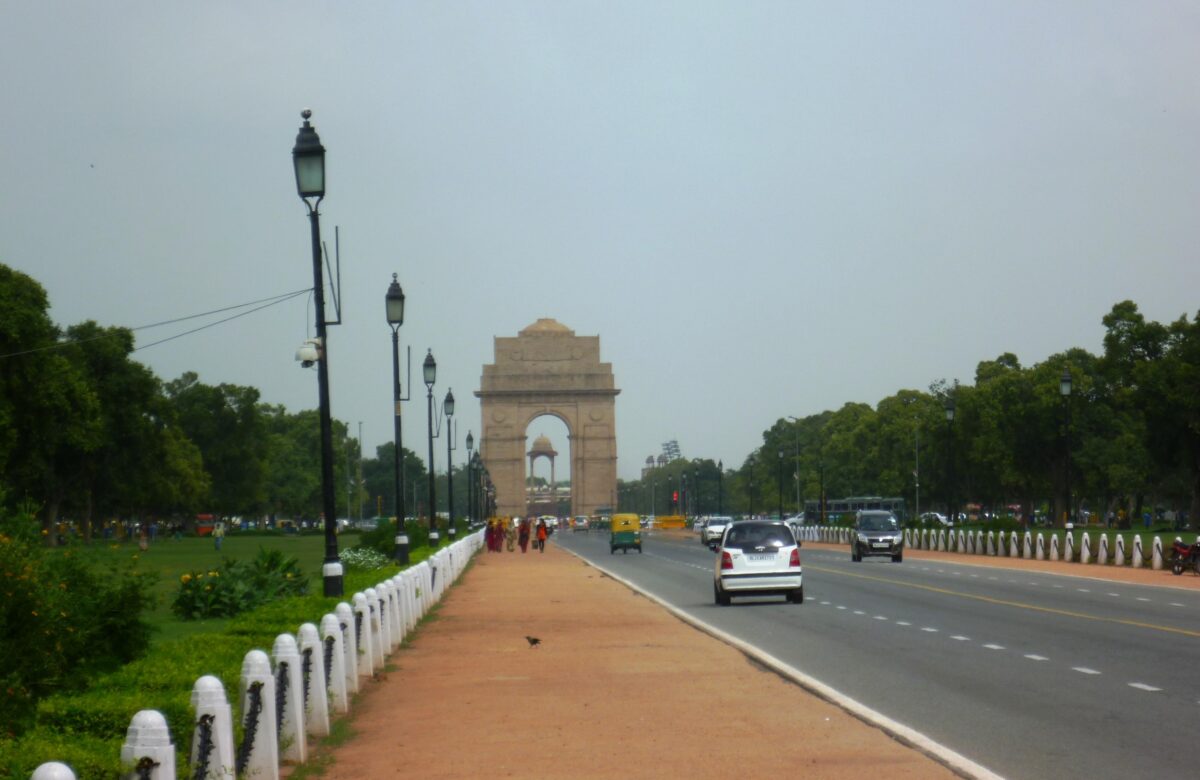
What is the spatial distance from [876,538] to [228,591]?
26584mm

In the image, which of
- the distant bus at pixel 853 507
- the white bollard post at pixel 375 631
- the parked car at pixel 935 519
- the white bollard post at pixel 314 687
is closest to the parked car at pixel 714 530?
Result: the distant bus at pixel 853 507

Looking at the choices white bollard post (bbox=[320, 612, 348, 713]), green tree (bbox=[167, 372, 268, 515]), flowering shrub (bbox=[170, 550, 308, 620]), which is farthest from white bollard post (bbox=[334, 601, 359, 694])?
green tree (bbox=[167, 372, 268, 515])

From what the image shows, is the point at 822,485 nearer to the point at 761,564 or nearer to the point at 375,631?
the point at 761,564

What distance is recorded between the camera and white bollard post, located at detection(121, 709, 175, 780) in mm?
5574

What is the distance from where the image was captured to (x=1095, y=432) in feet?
252

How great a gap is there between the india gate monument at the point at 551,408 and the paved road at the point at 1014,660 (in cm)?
10783

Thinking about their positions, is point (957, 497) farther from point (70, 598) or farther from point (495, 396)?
point (70, 598)

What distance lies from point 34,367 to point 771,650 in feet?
118

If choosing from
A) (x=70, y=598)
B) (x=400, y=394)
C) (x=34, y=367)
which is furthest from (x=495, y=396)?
(x=70, y=598)

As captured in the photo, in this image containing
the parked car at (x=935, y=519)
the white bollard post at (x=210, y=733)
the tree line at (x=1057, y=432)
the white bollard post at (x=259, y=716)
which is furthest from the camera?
the parked car at (x=935, y=519)

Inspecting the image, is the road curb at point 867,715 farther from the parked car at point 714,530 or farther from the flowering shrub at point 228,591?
the parked car at point 714,530

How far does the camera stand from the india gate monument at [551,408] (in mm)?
138625

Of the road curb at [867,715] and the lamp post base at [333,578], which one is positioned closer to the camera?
the road curb at [867,715]

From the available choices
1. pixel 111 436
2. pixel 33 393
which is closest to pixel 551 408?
pixel 111 436
